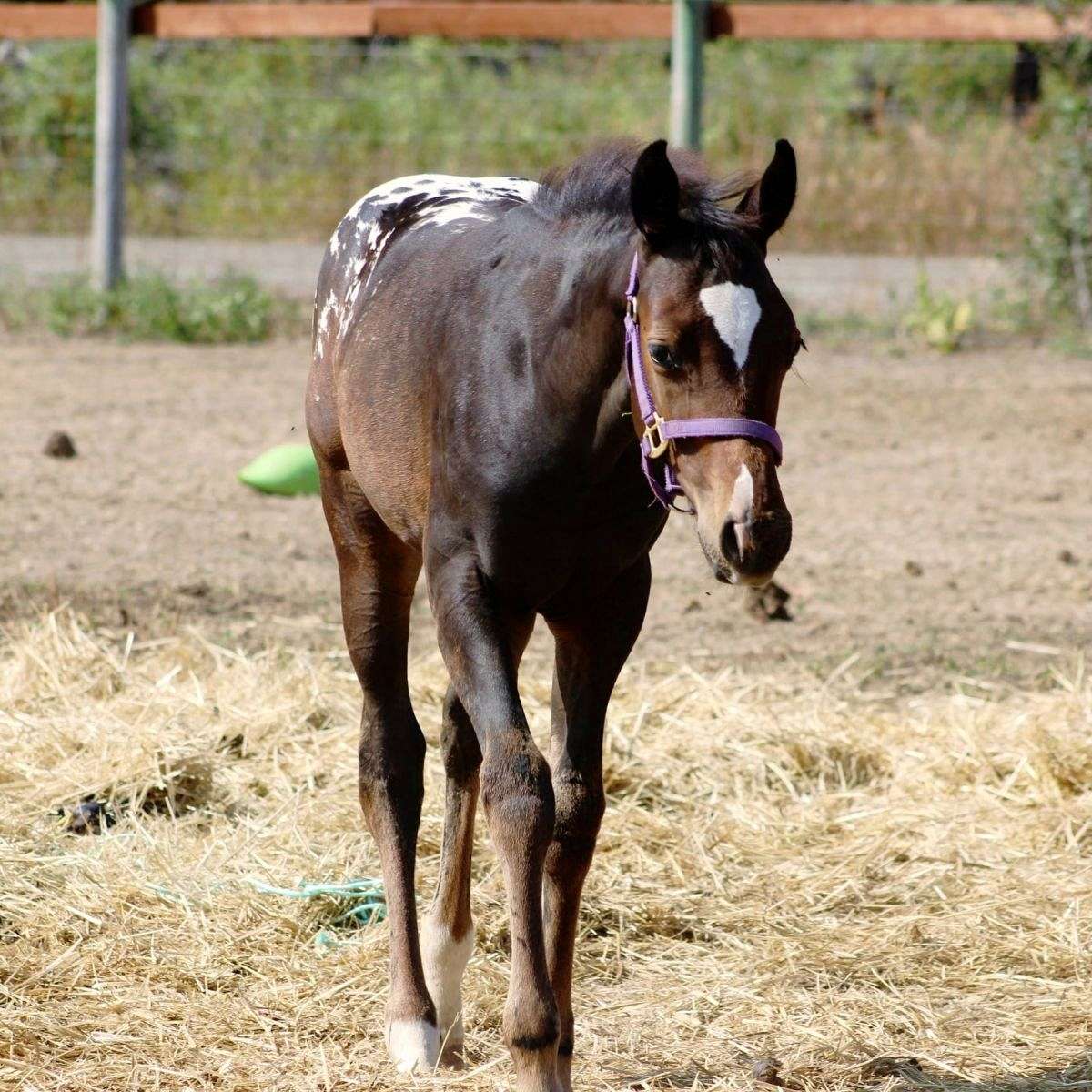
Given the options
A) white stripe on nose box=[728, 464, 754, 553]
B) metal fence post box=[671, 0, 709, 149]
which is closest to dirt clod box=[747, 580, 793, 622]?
white stripe on nose box=[728, 464, 754, 553]

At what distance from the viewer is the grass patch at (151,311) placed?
37.8ft

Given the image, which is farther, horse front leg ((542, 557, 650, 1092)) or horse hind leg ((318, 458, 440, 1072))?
horse hind leg ((318, 458, 440, 1072))

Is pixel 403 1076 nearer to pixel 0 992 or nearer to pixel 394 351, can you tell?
pixel 0 992

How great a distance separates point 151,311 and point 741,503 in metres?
9.50

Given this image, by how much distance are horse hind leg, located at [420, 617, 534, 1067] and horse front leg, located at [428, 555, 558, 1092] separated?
484mm

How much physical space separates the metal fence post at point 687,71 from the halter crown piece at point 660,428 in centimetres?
863

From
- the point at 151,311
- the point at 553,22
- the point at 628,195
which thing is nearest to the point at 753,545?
the point at 628,195

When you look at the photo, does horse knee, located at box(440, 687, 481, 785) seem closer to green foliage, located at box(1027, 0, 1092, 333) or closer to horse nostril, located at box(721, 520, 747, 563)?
horse nostril, located at box(721, 520, 747, 563)

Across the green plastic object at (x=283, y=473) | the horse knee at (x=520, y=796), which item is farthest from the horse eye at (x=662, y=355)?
the green plastic object at (x=283, y=473)

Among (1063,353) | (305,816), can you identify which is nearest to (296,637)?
(305,816)

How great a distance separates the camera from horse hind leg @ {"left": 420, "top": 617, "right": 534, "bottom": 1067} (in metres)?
3.58

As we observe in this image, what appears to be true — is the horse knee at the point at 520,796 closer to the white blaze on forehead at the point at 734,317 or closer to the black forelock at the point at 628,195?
the white blaze on forehead at the point at 734,317

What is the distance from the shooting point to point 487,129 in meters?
17.6

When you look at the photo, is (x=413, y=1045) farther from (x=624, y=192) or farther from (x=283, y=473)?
(x=283, y=473)
